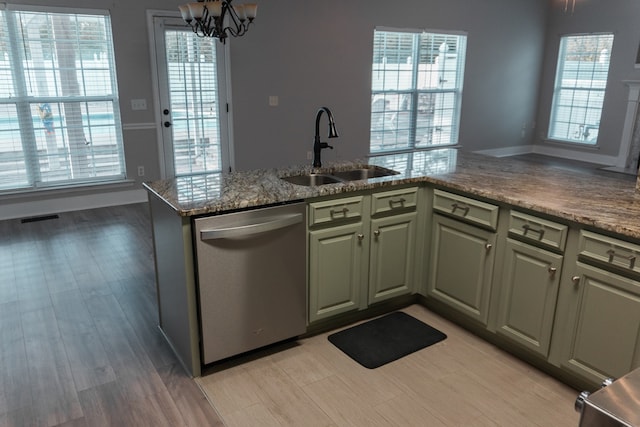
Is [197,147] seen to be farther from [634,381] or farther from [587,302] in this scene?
[634,381]

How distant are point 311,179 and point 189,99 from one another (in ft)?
10.7

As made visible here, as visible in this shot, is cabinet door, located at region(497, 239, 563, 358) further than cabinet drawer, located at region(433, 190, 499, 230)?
No

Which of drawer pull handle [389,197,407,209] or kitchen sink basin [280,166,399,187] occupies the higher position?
kitchen sink basin [280,166,399,187]

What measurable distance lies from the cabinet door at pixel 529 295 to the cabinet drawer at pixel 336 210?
848 mm

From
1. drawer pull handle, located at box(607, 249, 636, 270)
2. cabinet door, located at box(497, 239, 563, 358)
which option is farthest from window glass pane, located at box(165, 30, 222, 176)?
drawer pull handle, located at box(607, 249, 636, 270)

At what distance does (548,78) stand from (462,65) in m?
2.07

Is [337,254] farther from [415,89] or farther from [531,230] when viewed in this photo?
[415,89]

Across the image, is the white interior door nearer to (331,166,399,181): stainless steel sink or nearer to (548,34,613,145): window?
(331,166,399,181): stainless steel sink

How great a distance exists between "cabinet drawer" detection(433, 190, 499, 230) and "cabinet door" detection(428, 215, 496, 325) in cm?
5

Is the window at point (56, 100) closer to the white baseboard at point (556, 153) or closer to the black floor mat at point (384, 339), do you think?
the black floor mat at point (384, 339)

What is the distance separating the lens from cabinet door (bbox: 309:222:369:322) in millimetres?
2812

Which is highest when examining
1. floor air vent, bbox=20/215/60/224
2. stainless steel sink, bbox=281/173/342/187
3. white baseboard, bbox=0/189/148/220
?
stainless steel sink, bbox=281/173/342/187

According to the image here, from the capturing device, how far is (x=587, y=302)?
2.33 meters

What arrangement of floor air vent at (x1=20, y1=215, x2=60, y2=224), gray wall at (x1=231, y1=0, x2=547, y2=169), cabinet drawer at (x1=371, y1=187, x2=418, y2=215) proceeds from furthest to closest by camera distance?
gray wall at (x1=231, y1=0, x2=547, y2=169)
floor air vent at (x1=20, y1=215, x2=60, y2=224)
cabinet drawer at (x1=371, y1=187, x2=418, y2=215)
